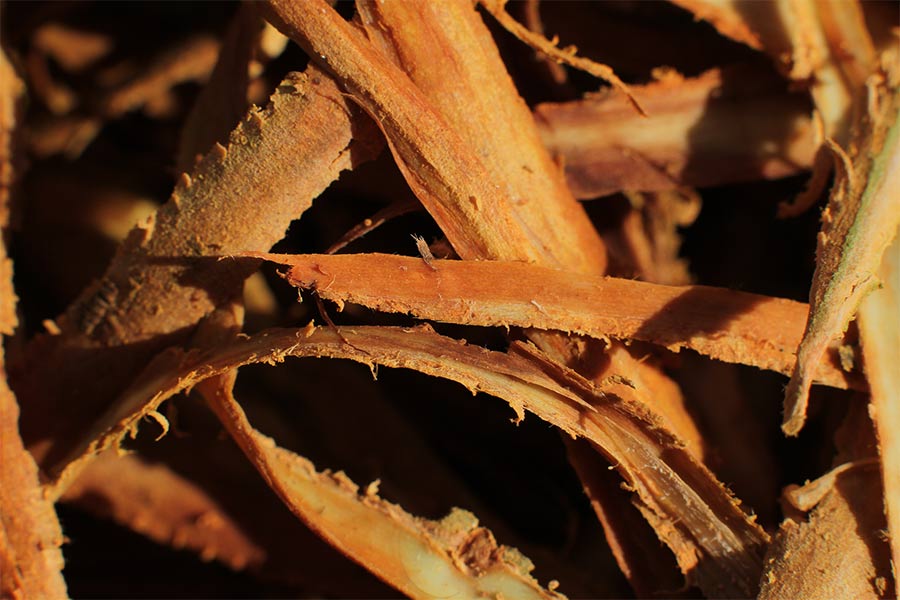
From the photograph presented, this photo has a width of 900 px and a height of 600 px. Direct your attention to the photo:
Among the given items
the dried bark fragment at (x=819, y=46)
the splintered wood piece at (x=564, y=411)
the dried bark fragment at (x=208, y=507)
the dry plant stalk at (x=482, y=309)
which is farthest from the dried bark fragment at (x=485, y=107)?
the dried bark fragment at (x=208, y=507)

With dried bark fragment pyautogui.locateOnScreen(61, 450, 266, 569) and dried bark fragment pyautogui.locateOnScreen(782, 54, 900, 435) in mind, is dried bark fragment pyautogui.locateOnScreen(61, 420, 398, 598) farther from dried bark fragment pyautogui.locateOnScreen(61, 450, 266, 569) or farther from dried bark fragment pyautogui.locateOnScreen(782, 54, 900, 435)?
dried bark fragment pyautogui.locateOnScreen(782, 54, 900, 435)

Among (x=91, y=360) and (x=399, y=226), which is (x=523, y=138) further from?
(x=91, y=360)

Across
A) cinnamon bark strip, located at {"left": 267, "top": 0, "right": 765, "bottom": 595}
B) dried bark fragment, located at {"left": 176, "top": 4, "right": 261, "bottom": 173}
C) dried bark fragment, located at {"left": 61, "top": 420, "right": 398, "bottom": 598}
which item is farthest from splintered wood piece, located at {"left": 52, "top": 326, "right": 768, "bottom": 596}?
dried bark fragment, located at {"left": 176, "top": 4, "right": 261, "bottom": 173}

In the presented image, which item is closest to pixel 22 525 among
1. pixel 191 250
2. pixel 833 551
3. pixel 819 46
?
pixel 191 250

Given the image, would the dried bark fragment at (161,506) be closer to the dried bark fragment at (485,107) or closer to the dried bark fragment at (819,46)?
the dried bark fragment at (485,107)

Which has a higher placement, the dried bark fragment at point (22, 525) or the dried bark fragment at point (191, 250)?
the dried bark fragment at point (191, 250)

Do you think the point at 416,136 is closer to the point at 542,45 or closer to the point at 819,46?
the point at 542,45

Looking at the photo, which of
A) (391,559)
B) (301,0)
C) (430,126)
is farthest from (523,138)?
(391,559)
